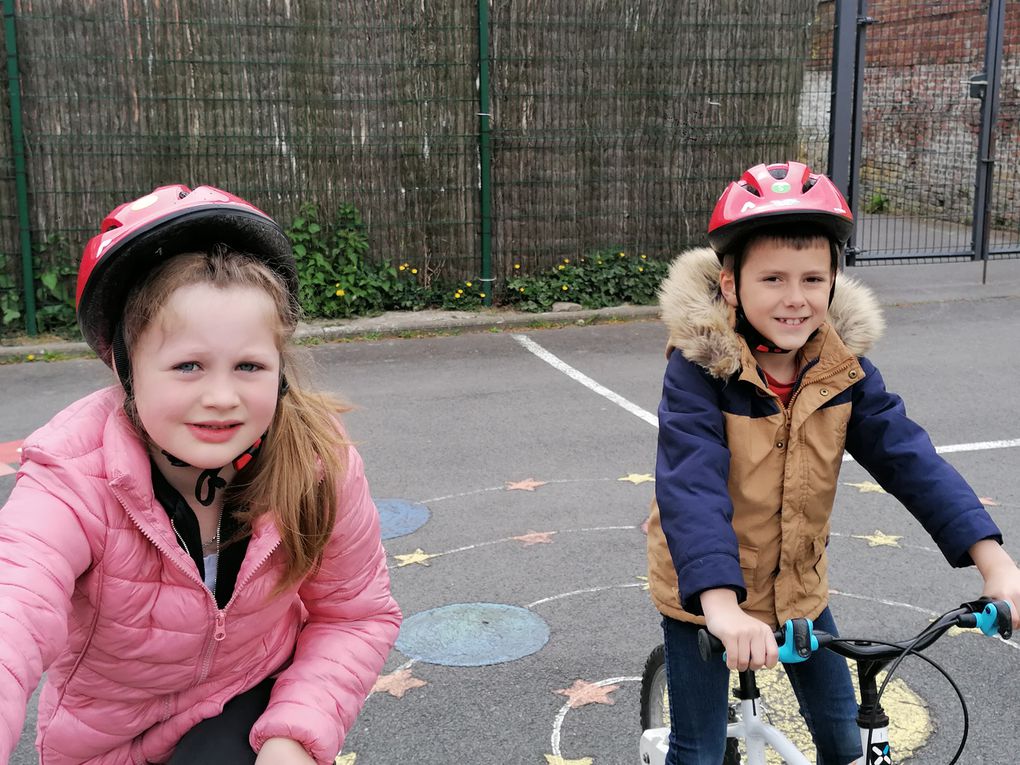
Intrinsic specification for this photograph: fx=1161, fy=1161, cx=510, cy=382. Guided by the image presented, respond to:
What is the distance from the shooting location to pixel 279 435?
7.27 feet

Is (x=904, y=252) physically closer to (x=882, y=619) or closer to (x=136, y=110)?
(x=136, y=110)

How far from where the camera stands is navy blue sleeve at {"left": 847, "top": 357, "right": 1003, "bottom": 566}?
244 centimetres

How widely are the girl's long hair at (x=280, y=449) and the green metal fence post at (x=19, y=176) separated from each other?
26.7 ft

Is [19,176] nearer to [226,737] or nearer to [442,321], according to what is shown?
[442,321]

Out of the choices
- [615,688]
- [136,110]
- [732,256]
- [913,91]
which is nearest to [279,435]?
[732,256]

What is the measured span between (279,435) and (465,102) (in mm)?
8572

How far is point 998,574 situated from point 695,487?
615mm

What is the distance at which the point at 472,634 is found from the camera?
4.24 m

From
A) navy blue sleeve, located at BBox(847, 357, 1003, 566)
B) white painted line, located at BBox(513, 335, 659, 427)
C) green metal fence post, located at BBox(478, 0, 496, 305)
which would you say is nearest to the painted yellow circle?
navy blue sleeve, located at BBox(847, 357, 1003, 566)

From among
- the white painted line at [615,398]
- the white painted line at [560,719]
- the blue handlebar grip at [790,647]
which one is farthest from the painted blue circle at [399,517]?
the blue handlebar grip at [790,647]

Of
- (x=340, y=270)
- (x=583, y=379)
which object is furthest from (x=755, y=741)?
(x=340, y=270)

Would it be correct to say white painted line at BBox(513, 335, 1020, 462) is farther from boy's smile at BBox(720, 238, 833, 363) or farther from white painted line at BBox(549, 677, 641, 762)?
boy's smile at BBox(720, 238, 833, 363)

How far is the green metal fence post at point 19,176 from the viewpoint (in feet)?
30.1

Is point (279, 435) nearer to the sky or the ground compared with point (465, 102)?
nearer to the ground
